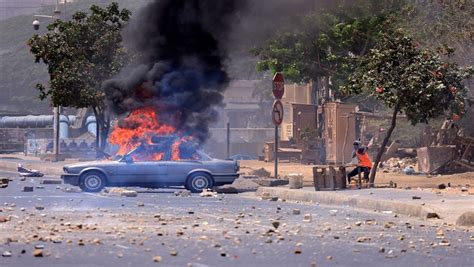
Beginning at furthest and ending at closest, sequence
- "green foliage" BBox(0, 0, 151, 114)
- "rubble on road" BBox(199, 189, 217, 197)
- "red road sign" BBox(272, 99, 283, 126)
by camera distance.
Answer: "green foliage" BBox(0, 0, 151, 114) < "red road sign" BBox(272, 99, 283, 126) < "rubble on road" BBox(199, 189, 217, 197)

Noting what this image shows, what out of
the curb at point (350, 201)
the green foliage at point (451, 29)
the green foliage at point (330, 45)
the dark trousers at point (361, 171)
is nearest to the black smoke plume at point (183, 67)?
the curb at point (350, 201)

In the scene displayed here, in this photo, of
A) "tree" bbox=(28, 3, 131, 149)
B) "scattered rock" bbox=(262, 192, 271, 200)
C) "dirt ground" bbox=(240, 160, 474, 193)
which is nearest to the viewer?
"scattered rock" bbox=(262, 192, 271, 200)

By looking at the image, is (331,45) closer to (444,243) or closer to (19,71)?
(444,243)

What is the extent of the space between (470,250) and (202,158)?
16.4 meters

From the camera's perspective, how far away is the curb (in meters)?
20.9

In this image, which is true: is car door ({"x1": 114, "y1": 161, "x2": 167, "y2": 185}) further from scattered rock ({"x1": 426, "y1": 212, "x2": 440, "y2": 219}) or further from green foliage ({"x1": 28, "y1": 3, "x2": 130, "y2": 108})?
green foliage ({"x1": 28, "y1": 3, "x2": 130, "y2": 108})

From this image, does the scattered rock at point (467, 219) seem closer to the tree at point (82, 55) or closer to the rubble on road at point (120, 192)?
the rubble on road at point (120, 192)

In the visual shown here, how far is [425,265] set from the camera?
12391 millimetres

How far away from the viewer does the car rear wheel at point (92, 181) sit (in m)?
29.3

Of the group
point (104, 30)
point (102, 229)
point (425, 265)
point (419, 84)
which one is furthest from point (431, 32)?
point (425, 265)

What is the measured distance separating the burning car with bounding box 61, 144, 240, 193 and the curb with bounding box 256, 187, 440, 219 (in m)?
1.28

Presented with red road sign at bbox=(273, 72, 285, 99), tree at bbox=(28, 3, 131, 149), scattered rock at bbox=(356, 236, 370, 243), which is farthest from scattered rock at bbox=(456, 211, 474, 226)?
tree at bbox=(28, 3, 131, 149)

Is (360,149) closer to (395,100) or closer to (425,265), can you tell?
(395,100)

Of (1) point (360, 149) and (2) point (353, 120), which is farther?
(2) point (353, 120)
